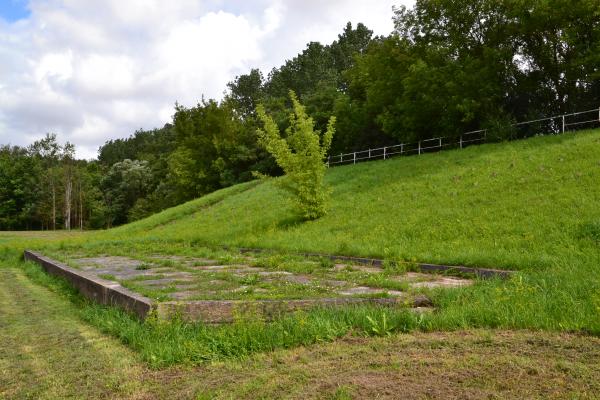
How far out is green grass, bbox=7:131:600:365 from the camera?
4797 millimetres

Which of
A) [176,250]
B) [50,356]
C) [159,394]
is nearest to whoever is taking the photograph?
[159,394]

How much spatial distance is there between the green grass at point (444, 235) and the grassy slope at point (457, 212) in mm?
47

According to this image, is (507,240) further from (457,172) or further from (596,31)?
(596,31)

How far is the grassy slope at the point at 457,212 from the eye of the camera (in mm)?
9938

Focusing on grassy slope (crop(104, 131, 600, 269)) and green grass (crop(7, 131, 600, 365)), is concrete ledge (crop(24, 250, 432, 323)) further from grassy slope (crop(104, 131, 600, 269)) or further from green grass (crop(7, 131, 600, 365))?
grassy slope (crop(104, 131, 600, 269))

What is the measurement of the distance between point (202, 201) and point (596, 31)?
23.9 metres

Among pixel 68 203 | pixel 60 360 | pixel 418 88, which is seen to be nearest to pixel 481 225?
pixel 60 360

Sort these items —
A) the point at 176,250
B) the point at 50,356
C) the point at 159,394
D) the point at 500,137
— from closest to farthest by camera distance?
the point at 159,394 → the point at 50,356 → the point at 176,250 → the point at 500,137

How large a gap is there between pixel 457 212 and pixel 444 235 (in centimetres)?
188

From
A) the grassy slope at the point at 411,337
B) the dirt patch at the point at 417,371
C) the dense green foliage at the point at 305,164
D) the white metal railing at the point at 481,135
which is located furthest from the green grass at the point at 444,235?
the white metal railing at the point at 481,135

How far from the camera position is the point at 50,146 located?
71.6 meters

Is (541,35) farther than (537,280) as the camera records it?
Yes

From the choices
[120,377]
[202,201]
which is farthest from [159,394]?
[202,201]

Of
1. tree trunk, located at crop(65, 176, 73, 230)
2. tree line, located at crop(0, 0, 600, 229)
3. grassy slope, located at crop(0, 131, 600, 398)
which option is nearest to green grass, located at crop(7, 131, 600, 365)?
grassy slope, located at crop(0, 131, 600, 398)
